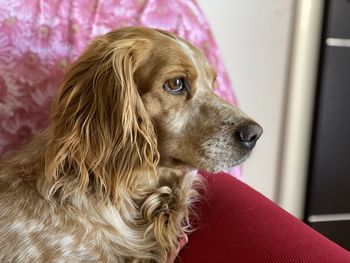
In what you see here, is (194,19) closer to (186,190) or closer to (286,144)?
(186,190)

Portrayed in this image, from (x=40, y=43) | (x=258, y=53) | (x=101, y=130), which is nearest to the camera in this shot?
(x=101, y=130)

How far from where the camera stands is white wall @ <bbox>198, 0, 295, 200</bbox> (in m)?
2.13

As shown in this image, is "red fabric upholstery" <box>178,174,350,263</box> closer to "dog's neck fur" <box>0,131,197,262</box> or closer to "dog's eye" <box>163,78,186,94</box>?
"dog's neck fur" <box>0,131,197,262</box>

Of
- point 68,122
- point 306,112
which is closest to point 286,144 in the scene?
point 306,112

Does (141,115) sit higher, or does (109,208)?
(141,115)

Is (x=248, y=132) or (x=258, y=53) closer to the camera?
(x=248, y=132)

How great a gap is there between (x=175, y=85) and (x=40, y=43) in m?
0.48

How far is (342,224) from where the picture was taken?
248 centimetres

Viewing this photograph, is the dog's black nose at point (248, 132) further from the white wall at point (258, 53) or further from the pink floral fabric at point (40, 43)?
the white wall at point (258, 53)

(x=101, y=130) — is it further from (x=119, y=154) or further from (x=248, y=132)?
(x=248, y=132)

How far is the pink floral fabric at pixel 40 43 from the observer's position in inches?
56.3

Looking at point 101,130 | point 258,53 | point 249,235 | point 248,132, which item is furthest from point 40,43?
point 258,53

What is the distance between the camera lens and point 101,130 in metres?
1.15

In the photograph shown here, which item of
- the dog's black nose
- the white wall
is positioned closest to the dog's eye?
the dog's black nose
